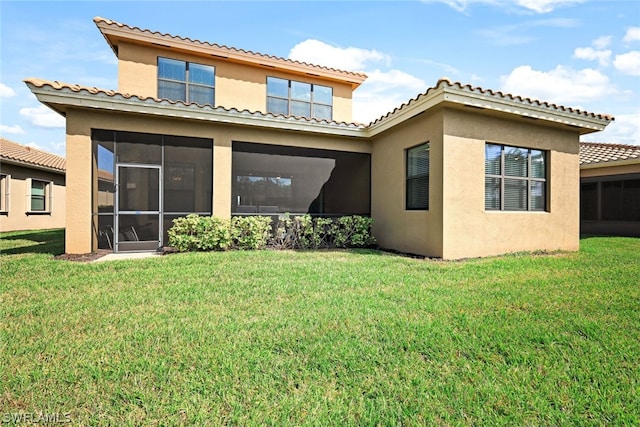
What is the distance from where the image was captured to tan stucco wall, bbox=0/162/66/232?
1359 centimetres

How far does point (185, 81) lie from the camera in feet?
35.9

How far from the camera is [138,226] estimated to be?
8477mm

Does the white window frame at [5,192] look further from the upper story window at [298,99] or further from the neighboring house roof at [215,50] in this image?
the upper story window at [298,99]

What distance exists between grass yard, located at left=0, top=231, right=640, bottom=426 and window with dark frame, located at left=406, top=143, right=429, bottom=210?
127 inches

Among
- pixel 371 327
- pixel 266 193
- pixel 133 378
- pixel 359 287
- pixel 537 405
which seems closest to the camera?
pixel 537 405

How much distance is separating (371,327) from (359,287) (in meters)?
1.52

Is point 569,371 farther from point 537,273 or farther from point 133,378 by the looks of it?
point 537,273

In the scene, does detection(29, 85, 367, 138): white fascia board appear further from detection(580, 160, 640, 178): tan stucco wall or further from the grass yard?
detection(580, 160, 640, 178): tan stucco wall

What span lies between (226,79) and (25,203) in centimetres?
1149

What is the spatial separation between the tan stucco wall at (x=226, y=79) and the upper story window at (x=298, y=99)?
0.19m

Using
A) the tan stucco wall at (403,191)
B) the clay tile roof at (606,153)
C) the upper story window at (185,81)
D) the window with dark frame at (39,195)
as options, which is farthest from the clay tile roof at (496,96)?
the window with dark frame at (39,195)

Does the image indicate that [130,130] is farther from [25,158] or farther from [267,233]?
[25,158]

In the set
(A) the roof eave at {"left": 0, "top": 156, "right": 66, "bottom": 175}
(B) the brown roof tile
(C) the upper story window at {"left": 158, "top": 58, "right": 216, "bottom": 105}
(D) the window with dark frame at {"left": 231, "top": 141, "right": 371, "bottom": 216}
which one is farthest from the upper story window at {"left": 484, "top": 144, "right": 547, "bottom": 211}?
(A) the roof eave at {"left": 0, "top": 156, "right": 66, "bottom": 175}

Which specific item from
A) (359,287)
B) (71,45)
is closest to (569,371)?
(359,287)
